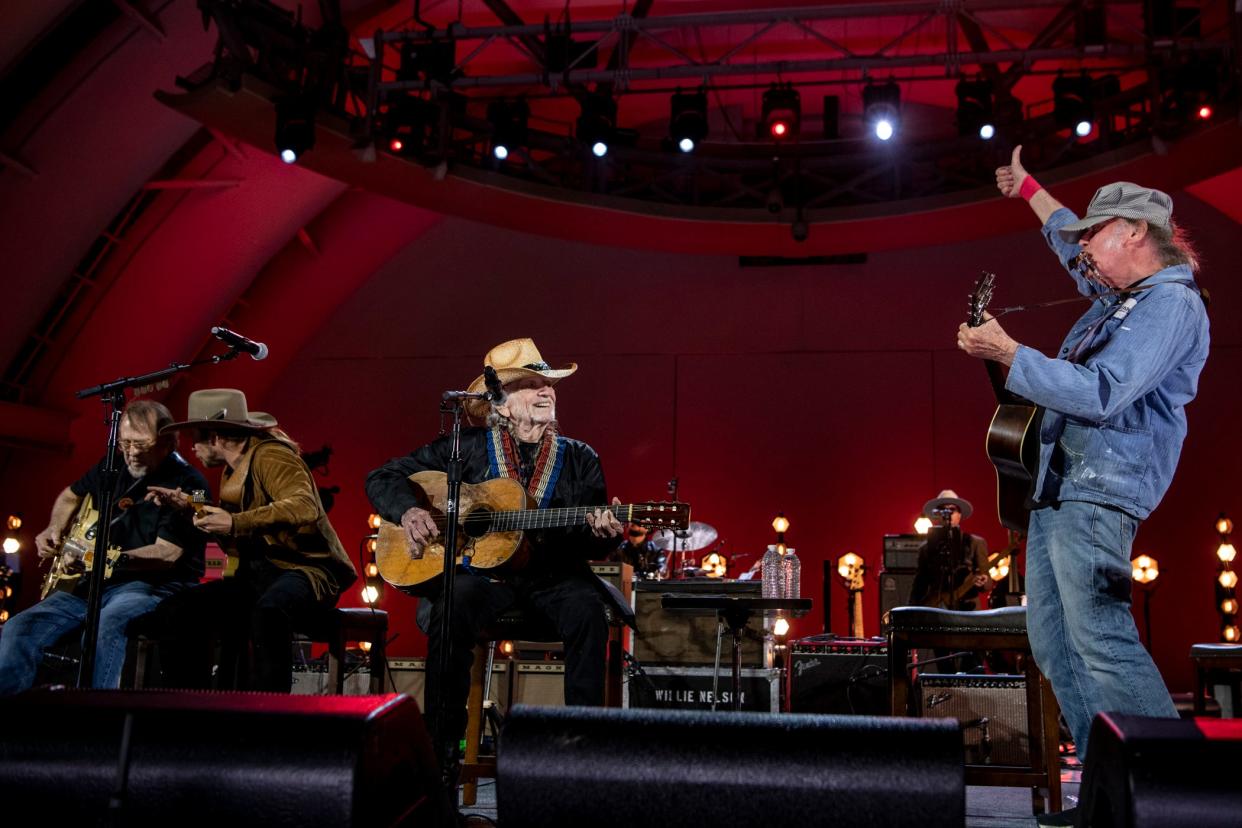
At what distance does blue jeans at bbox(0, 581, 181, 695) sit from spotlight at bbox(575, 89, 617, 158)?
6031 millimetres

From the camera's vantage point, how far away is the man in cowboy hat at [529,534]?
4.04 m

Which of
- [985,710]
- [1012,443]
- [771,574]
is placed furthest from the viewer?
[771,574]

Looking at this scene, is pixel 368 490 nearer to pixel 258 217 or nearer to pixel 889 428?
pixel 258 217

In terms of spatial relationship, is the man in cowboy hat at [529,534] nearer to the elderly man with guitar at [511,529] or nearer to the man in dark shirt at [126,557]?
the elderly man with guitar at [511,529]

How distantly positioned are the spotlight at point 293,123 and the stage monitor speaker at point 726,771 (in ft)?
25.6

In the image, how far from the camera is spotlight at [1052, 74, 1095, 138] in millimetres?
9531

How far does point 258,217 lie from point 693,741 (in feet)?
36.4

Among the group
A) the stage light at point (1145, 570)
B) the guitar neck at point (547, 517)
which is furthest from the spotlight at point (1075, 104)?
the guitar neck at point (547, 517)

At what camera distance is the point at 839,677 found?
22.9ft

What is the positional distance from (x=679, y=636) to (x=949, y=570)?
360 cm

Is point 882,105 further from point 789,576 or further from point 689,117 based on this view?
point 789,576

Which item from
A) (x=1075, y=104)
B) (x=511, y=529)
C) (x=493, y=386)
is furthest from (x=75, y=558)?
(x=1075, y=104)

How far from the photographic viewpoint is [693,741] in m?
1.88

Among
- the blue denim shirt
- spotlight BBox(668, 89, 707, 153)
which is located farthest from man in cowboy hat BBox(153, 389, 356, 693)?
spotlight BBox(668, 89, 707, 153)
